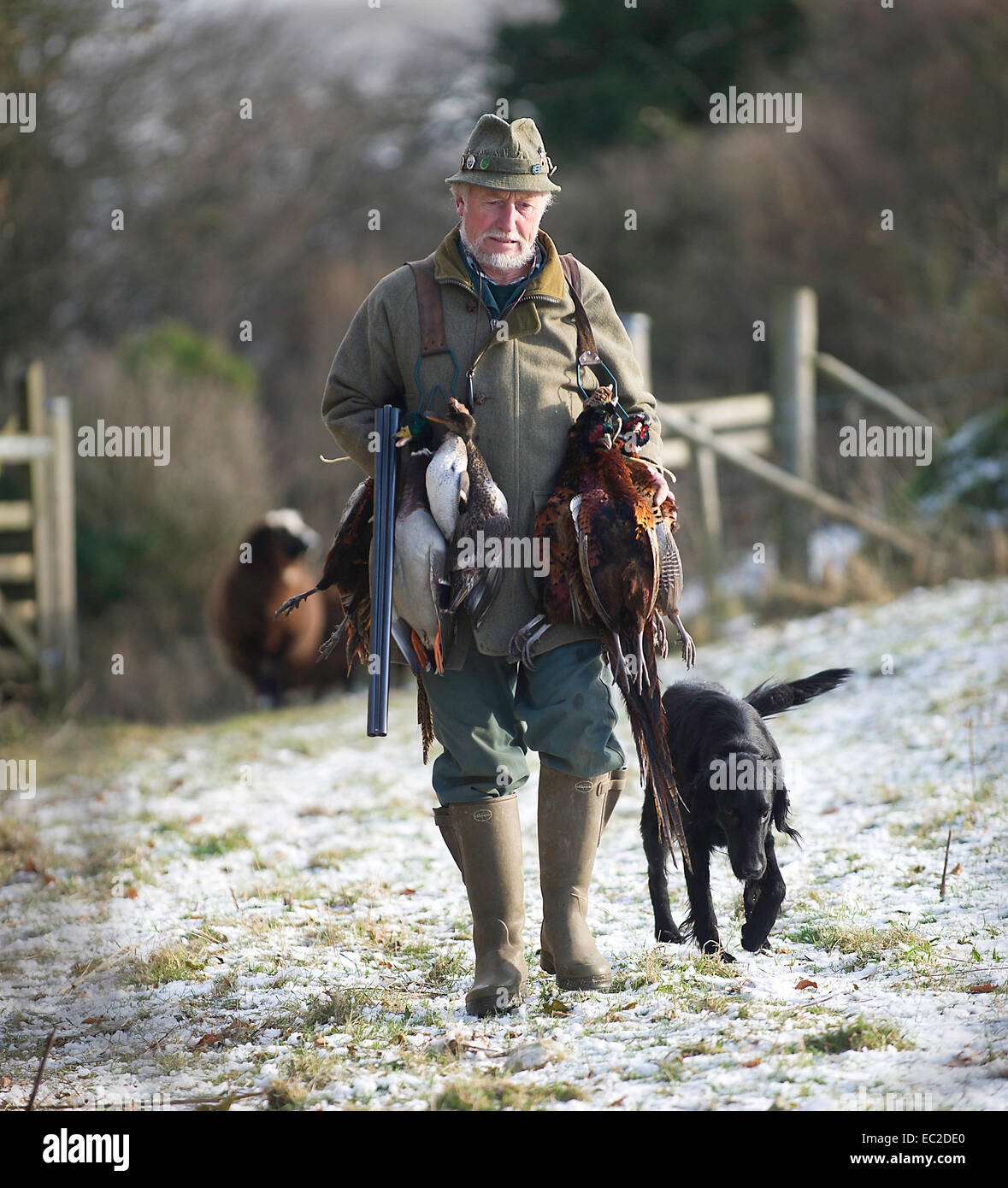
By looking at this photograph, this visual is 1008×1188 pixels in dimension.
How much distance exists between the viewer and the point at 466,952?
11.7ft

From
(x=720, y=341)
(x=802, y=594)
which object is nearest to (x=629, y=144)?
(x=720, y=341)

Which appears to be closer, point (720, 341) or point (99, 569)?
point (99, 569)

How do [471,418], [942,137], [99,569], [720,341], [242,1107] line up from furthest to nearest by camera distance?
[720,341]
[942,137]
[99,569]
[471,418]
[242,1107]

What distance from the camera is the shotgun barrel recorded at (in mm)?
3049

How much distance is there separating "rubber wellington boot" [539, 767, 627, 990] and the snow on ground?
0.06m

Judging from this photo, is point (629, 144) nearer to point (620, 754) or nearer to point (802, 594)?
point (802, 594)

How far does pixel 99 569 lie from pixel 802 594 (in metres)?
6.59

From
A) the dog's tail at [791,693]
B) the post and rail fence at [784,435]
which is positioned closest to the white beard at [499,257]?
the dog's tail at [791,693]

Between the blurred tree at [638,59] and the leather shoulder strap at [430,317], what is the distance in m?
16.5

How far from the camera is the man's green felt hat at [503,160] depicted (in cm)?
301

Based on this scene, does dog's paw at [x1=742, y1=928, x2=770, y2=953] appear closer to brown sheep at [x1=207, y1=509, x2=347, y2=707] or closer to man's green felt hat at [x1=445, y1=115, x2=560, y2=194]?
man's green felt hat at [x1=445, y1=115, x2=560, y2=194]

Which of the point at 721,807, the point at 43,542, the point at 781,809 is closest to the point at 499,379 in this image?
the point at 721,807

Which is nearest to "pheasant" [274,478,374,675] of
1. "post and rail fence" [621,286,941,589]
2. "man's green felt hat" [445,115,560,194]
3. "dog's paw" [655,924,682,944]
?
"man's green felt hat" [445,115,560,194]
